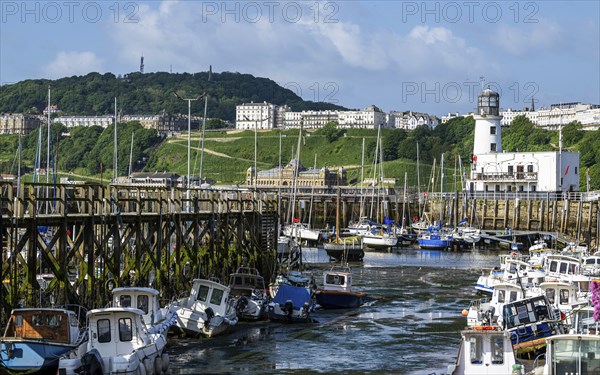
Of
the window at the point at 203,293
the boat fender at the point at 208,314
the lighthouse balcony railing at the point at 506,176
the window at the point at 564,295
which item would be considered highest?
the lighthouse balcony railing at the point at 506,176

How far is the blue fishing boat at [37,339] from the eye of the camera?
115 ft

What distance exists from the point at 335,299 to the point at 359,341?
36.7ft

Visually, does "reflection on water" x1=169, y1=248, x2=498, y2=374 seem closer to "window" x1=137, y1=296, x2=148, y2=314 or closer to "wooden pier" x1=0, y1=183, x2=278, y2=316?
"window" x1=137, y1=296, x2=148, y2=314

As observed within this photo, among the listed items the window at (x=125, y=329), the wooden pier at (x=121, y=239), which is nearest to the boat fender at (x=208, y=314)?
the wooden pier at (x=121, y=239)

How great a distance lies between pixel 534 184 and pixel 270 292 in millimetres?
80352

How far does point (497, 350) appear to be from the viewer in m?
34.8

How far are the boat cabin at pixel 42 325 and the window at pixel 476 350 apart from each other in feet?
44.6

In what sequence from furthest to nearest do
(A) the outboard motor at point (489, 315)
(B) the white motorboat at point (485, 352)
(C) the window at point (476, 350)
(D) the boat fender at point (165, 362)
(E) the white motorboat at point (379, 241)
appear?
(E) the white motorboat at point (379, 241) → (A) the outboard motor at point (489, 315) → (D) the boat fender at point (165, 362) → (C) the window at point (476, 350) → (B) the white motorboat at point (485, 352)

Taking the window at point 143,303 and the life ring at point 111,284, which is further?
the life ring at point 111,284

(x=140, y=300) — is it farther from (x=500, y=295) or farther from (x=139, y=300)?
(x=500, y=295)

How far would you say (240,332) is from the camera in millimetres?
50062

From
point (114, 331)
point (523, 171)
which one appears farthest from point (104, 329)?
point (523, 171)

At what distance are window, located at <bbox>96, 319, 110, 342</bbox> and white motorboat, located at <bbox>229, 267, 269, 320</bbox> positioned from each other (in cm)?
1637

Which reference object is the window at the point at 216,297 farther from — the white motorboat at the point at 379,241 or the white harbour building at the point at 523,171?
the white harbour building at the point at 523,171
